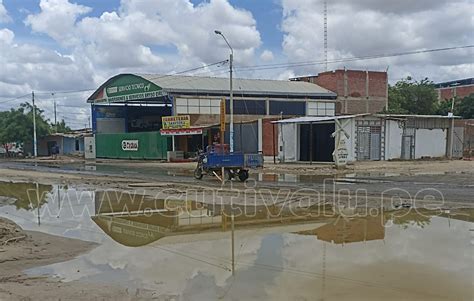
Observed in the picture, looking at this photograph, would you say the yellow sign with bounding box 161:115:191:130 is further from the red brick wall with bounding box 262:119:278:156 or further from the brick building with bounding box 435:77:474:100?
the brick building with bounding box 435:77:474:100

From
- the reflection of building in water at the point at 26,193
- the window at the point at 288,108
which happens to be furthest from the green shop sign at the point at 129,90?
the reflection of building in water at the point at 26,193

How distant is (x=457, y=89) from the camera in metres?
94.6

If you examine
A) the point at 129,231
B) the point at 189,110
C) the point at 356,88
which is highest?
the point at 356,88

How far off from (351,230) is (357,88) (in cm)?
5697

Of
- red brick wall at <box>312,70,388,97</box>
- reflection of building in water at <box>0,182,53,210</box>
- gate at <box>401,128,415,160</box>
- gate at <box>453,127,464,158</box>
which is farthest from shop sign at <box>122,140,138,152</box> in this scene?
gate at <box>453,127,464,158</box>

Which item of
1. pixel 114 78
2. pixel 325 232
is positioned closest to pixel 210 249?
pixel 325 232

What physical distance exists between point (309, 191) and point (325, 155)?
75.6 feet

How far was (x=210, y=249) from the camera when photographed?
32.6ft

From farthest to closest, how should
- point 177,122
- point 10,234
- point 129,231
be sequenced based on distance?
point 177,122 → point 129,231 → point 10,234

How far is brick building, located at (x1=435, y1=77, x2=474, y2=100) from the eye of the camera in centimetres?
9212

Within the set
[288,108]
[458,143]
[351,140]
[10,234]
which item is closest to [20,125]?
[288,108]

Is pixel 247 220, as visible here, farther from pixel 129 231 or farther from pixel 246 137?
pixel 246 137

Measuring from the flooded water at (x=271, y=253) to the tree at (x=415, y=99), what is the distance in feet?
187

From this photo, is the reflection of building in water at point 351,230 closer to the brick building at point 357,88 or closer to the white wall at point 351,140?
the white wall at point 351,140
